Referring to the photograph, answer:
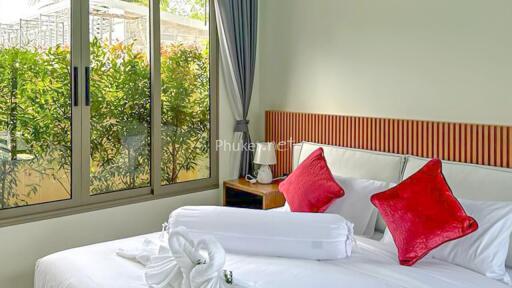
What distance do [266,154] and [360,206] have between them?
1110mm

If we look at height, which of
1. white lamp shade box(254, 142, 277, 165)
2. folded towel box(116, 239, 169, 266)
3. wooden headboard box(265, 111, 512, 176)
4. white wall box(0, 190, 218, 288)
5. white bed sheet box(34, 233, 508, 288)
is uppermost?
wooden headboard box(265, 111, 512, 176)

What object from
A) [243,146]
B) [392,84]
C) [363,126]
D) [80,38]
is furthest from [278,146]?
[80,38]

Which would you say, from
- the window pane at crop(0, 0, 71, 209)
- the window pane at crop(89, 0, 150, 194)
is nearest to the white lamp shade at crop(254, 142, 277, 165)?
the window pane at crop(89, 0, 150, 194)

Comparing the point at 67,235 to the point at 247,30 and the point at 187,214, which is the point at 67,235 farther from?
the point at 247,30

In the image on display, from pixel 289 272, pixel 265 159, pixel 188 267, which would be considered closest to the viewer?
pixel 188 267

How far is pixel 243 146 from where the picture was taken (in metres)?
3.83

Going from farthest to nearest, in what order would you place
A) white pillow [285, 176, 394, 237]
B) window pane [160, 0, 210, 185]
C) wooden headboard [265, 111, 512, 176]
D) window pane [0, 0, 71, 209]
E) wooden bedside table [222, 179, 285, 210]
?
window pane [160, 0, 210, 185] → wooden bedside table [222, 179, 285, 210] → window pane [0, 0, 71, 209] → white pillow [285, 176, 394, 237] → wooden headboard [265, 111, 512, 176]

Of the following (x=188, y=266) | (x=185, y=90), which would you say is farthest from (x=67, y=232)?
(x=188, y=266)

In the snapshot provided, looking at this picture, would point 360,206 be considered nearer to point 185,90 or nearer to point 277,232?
point 277,232

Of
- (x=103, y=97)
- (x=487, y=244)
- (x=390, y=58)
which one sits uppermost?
(x=390, y=58)

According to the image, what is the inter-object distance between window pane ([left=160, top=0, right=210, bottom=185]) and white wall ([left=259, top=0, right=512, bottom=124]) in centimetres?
56

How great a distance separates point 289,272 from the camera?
1.91m

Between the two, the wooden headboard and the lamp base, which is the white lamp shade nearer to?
the lamp base

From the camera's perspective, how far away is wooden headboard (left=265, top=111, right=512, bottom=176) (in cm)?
241
